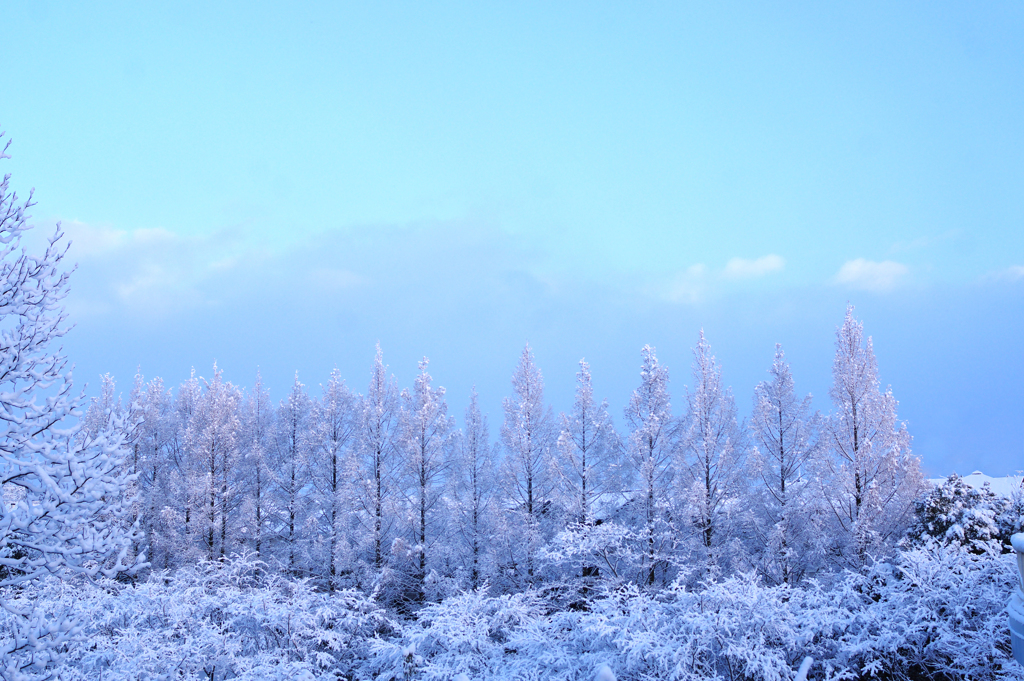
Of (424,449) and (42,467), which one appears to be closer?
(42,467)

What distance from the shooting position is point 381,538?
22938 mm

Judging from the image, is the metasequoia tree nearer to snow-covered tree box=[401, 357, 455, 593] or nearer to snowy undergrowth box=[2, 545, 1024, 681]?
snowy undergrowth box=[2, 545, 1024, 681]

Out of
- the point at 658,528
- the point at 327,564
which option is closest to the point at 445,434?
the point at 327,564

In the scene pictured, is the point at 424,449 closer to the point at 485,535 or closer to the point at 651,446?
the point at 485,535

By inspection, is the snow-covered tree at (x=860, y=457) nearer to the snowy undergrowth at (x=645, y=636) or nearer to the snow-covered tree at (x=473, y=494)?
the snowy undergrowth at (x=645, y=636)

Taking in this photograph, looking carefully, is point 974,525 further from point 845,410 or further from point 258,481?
point 258,481

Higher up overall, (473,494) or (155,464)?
(155,464)

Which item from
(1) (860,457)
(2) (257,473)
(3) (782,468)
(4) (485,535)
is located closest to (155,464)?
(2) (257,473)

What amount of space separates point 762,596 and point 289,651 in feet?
34.4

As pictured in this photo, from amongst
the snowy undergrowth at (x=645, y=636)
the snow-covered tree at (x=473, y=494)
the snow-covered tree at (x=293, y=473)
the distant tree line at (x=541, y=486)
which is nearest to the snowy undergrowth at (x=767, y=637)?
the snowy undergrowth at (x=645, y=636)

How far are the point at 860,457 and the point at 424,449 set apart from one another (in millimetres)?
15253

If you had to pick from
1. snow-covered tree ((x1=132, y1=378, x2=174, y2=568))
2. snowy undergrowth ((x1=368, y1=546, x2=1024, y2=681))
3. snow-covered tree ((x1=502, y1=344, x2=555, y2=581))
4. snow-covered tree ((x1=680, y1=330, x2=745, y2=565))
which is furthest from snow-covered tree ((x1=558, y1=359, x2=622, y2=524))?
snow-covered tree ((x1=132, y1=378, x2=174, y2=568))

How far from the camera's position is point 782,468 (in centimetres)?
1967

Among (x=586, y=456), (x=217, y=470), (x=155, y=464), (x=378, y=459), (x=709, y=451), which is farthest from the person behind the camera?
(x=155, y=464)
